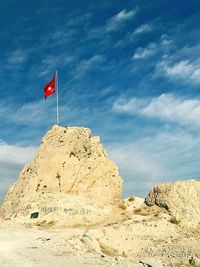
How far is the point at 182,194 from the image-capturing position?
5206cm

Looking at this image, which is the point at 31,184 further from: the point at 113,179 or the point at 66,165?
the point at 113,179

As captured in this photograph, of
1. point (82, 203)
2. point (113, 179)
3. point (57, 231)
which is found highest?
point (113, 179)

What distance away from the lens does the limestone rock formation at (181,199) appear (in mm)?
51188

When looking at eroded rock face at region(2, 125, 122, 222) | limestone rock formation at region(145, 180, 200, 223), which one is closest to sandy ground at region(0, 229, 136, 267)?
eroded rock face at region(2, 125, 122, 222)

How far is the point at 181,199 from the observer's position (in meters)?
51.8

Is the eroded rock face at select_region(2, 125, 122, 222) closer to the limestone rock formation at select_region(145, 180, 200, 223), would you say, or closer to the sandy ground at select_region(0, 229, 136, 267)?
the limestone rock formation at select_region(145, 180, 200, 223)

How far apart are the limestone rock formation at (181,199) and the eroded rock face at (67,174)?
6.23 metres

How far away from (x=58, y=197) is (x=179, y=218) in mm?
14391

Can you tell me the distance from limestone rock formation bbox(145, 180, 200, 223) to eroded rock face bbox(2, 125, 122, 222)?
6.23 meters

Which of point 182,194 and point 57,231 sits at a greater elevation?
point 182,194

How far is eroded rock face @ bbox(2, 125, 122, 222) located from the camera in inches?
2108

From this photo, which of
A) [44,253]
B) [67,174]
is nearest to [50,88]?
[67,174]

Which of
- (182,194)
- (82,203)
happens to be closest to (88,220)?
(82,203)

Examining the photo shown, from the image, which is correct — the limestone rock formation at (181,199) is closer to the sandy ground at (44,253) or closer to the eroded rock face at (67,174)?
the eroded rock face at (67,174)
